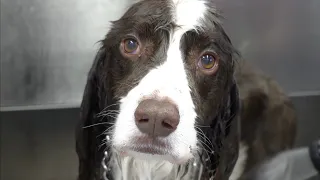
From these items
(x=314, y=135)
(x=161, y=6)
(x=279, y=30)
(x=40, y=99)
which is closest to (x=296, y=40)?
(x=279, y=30)

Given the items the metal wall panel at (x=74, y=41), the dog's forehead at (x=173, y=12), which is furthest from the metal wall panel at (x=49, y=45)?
the dog's forehead at (x=173, y=12)

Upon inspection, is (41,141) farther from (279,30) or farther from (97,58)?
(279,30)

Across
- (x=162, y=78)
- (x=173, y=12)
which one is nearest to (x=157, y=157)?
(x=162, y=78)

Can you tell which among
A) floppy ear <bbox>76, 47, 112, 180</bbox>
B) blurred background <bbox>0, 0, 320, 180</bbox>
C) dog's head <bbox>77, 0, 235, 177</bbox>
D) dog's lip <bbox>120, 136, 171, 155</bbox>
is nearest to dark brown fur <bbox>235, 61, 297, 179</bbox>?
blurred background <bbox>0, 0, 320, 180</bbox>

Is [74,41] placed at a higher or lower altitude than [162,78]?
lower

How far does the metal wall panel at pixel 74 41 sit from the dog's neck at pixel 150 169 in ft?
1.09

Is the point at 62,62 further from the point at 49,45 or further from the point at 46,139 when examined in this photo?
the point at 46,139

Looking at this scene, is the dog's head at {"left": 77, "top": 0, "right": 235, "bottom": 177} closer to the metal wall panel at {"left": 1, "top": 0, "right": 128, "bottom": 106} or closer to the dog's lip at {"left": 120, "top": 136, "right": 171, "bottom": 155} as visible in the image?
the dog's lip at {"left": 120, "top": 136, "right": 171, "bottom": 155}

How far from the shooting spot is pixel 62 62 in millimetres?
1467

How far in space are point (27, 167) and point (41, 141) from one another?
0.07 m

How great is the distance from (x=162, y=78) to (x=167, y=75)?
0.05 feet

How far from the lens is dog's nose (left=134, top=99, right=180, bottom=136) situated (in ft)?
2.95

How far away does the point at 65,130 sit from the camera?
4.76 ft

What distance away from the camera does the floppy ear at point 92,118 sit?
45.6 inches
